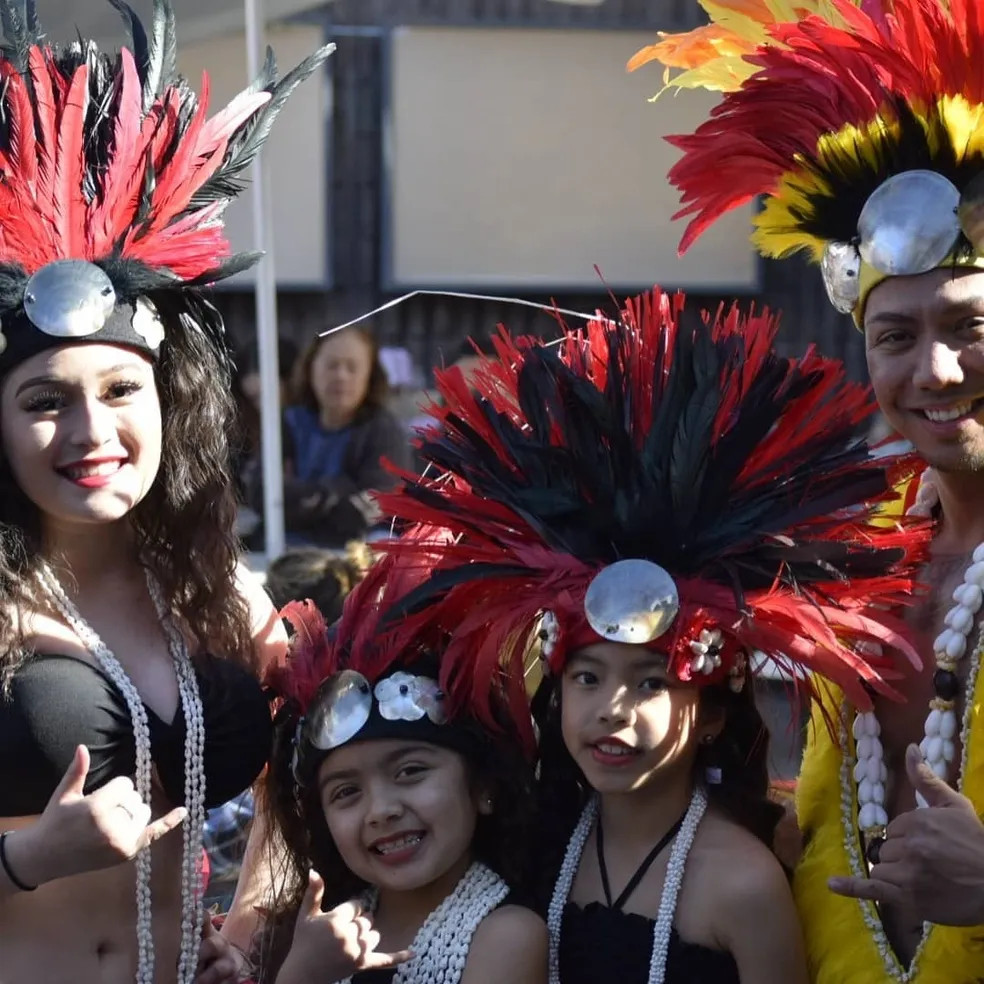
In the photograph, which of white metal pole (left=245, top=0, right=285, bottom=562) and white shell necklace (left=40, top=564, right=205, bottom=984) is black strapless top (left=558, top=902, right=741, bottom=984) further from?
white metal pole (left=245, top=0, right=285, bottom=562)

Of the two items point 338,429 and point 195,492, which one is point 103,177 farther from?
point 338,429

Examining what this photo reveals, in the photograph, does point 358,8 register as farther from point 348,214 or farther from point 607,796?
point 607,796

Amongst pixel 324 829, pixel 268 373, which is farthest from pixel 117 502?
pixel 268 373

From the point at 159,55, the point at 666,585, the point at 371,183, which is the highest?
the point at 159,55

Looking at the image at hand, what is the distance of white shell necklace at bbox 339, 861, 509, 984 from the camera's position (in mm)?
2393

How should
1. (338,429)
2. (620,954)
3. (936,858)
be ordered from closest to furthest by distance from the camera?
(936,858) < (620,954) < (338,429)

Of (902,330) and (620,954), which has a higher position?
(902,330)

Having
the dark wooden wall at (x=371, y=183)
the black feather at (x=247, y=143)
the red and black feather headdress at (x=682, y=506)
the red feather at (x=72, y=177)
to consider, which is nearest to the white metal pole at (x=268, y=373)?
the black feather at (x=247, y=143)

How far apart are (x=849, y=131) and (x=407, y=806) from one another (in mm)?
1234

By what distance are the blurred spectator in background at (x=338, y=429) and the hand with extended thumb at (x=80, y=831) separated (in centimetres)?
378

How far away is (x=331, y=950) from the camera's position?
2.29 m

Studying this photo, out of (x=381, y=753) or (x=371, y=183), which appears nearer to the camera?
(x=381, y=753)

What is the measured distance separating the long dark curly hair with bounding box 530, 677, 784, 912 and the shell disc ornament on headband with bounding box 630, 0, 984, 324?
0.68m

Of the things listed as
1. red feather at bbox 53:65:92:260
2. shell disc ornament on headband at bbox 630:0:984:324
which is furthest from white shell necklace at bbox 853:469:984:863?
red feather at bbox 53:65:92:260
